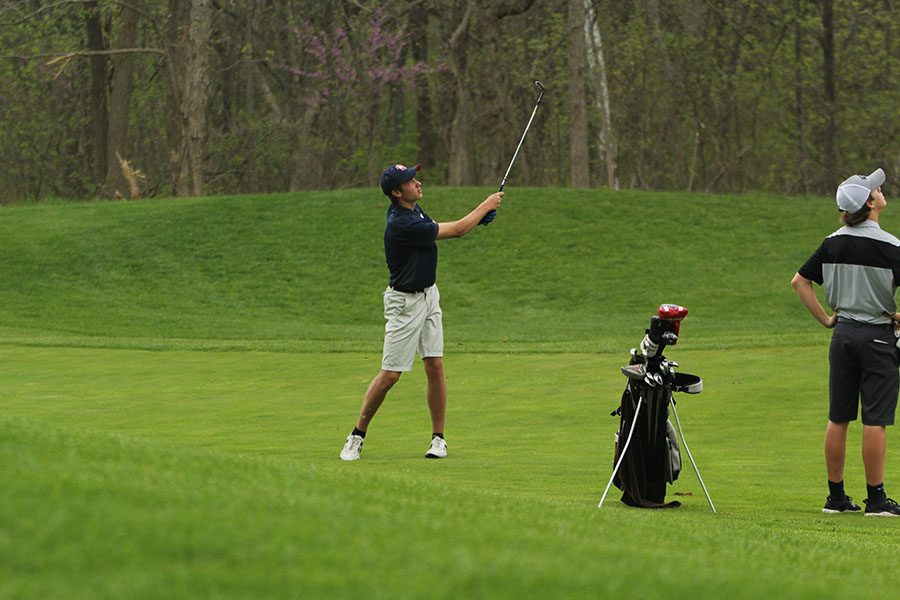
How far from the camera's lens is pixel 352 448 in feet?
33.0

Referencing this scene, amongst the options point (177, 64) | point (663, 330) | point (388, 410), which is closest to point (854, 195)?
point (663, 330)

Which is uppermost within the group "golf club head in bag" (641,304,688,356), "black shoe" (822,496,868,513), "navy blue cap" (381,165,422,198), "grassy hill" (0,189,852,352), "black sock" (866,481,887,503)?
"navy blue cap" (381,165,422,198)

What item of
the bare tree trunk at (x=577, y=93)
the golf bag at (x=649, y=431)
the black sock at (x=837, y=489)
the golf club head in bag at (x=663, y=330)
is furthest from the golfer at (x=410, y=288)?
the bare tree trunk at (x=577, y=93)

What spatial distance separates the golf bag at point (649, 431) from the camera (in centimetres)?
850

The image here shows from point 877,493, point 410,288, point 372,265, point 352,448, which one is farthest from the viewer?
point 372,265

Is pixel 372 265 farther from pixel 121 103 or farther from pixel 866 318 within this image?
pixel 866 318

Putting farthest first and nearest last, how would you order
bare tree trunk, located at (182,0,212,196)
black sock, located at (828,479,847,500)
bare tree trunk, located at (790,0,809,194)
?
bare tree trunk, located at (790,0,809,194) < bare tree trunk, located at (182,0,212,196) < black sock, located at (828,479,847,500)

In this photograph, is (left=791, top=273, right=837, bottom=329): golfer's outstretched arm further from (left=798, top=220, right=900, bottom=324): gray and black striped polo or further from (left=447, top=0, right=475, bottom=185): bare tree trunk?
(left=447, top=0, right=475, bottom=185): bare tree trunk

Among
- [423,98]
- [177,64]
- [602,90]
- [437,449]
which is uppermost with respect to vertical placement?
[177,64]

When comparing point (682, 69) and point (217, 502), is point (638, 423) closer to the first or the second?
point (217, 502)

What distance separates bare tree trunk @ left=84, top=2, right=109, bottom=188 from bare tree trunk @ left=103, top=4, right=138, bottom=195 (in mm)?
702

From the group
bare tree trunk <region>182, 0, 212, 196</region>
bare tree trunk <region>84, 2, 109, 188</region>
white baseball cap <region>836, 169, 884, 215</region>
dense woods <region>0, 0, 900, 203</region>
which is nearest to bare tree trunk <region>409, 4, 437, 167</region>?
dense woods <region>0, 0, 900, 203</region>

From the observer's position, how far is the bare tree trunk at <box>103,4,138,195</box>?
1795 inches

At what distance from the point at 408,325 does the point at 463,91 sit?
3491 centimetres
